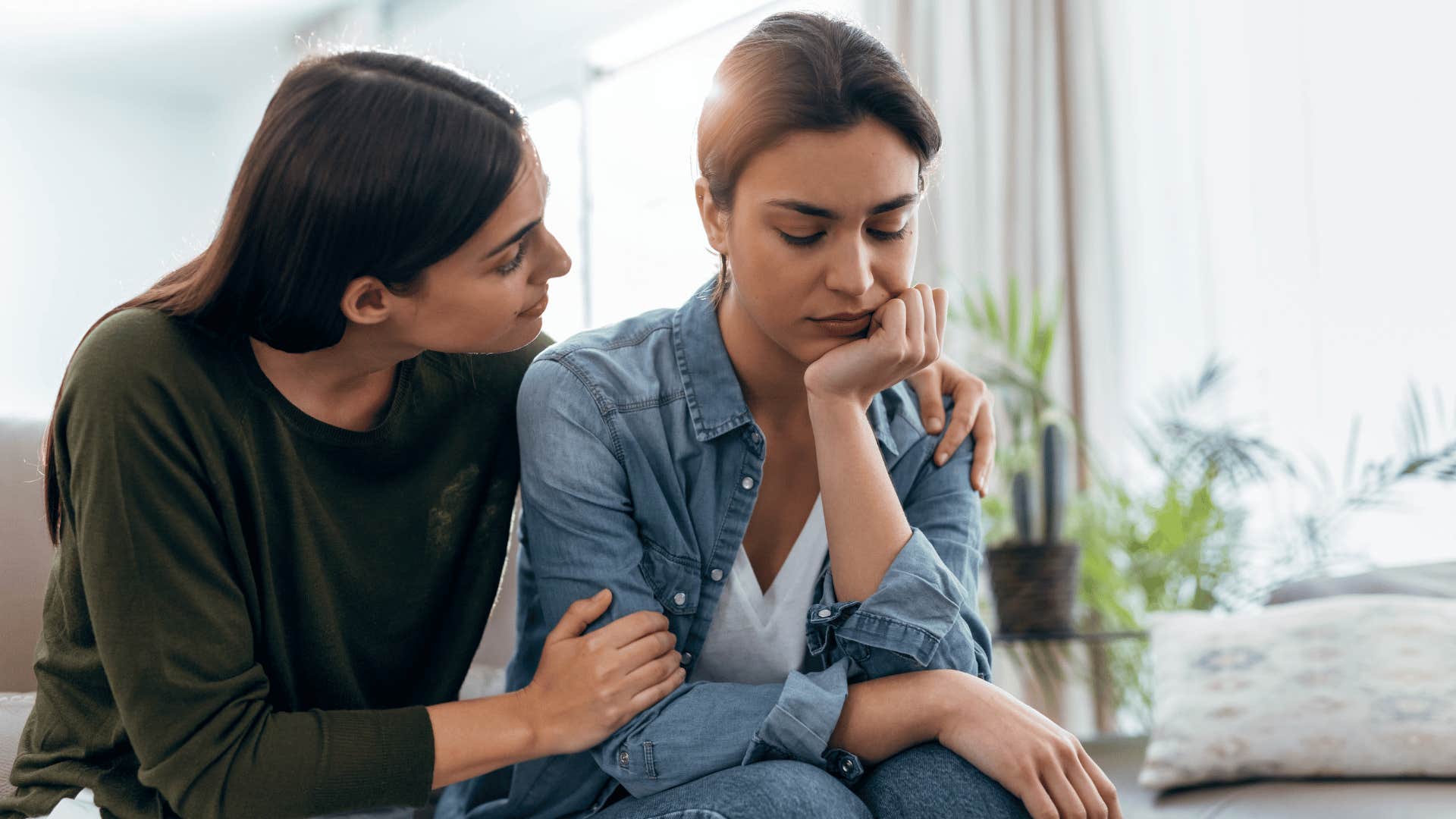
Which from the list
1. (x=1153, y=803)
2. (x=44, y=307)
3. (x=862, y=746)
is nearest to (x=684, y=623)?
(x=862, y=746)

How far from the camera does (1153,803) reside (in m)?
1.56

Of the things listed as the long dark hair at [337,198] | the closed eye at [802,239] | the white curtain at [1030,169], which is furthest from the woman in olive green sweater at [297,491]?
the white curtain at [1030,169]

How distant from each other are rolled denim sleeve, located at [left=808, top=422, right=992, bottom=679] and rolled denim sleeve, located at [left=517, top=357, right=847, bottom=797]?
4cm

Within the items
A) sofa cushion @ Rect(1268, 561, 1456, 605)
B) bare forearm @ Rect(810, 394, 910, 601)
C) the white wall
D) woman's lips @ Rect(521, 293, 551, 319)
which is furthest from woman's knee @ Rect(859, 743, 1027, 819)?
the white wall

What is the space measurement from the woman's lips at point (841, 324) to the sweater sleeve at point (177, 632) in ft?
1.84

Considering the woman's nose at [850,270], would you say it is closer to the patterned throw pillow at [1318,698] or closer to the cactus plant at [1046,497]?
the patterned throw pillow at [1318,698]

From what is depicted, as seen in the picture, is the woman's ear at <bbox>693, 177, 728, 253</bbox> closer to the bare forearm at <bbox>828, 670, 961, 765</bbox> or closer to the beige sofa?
the bare forearm at <bbox>828, 670, 961, 765</bbox>

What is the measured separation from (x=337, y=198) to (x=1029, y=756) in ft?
2.50

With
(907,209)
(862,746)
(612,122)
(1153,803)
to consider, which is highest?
(612,122)

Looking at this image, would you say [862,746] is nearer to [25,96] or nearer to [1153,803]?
[1153,803]

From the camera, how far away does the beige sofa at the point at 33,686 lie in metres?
1.39

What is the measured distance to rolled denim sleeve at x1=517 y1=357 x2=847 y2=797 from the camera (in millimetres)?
1085

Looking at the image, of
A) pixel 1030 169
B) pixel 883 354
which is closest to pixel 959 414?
pixel 883 354

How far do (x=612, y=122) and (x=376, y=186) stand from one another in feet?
11.8
